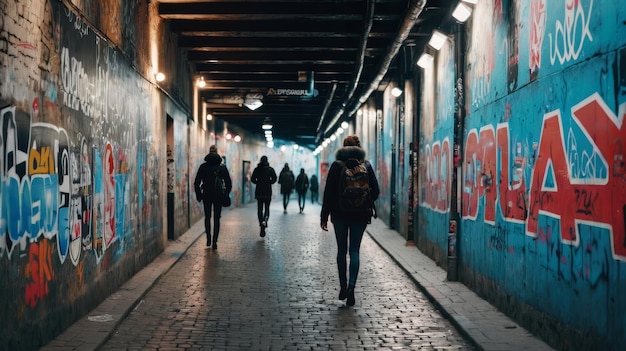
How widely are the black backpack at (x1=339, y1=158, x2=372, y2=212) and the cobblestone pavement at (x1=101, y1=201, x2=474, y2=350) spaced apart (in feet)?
3.72

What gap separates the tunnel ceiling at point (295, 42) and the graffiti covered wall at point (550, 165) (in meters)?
2.23

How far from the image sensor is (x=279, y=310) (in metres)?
7.77

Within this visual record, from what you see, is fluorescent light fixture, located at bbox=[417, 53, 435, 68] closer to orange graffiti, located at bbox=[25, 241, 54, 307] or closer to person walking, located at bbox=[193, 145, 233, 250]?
person walking, located at bbox=[193, 145, 233, 250]

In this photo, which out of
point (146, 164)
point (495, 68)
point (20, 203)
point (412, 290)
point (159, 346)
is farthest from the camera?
point (146, 164)

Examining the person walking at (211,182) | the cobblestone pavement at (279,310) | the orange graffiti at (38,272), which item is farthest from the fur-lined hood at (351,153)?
the person walking at (211,182)

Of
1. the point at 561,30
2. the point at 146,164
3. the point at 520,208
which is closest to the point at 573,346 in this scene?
the point at 520,208

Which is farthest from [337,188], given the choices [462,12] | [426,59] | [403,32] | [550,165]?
[426,59]

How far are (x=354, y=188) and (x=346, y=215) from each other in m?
0.34

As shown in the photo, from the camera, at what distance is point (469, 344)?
629 centimetres

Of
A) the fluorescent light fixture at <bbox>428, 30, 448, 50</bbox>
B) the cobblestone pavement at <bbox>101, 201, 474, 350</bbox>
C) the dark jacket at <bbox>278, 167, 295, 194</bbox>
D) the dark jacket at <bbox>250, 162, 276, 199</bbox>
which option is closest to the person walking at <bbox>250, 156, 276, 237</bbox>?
the dark jacket at <bbox>250, 162, 276, 199</bbox>

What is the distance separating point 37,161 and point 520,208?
177 inches

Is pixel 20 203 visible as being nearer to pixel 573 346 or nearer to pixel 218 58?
pixel 573 346

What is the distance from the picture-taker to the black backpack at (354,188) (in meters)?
8.11

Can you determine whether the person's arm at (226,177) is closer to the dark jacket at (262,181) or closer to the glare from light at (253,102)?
the dark jacket at (262,181)
